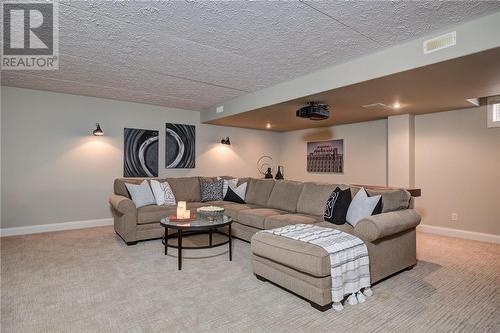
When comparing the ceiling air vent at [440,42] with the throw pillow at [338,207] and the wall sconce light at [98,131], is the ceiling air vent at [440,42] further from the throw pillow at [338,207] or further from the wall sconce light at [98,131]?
the wall sconce light at [98,131]

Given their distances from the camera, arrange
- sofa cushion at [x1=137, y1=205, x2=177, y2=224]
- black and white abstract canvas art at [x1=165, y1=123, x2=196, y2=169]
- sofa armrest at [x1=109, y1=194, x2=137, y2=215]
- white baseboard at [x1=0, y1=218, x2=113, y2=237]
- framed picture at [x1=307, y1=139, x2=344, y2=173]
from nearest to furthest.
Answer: sofa armrest at [x1=109, y1=194, x2=137, y2=215]
sofa cushion at [x1=137, y1=205, x2=177, y2=224]
white baseboard at [x1=0, y1=218, x2=113, y2=237]
black and white abstract canvas art at [x1=165, y1=123, x2=196, y2=169]
framed picture at [x1=307, y1=139, x2=344, y2=173]

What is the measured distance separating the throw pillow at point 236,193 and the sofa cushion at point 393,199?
2.36 metres

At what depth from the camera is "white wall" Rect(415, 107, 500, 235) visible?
4.21 metres

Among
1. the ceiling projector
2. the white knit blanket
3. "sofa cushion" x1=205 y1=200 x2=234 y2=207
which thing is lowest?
the white knit blanket

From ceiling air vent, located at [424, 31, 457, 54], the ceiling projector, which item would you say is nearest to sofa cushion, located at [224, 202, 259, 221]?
Answer: the ceiling projector

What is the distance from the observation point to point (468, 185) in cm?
443

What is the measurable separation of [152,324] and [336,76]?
3.11 meters

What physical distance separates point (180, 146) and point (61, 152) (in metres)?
2.12

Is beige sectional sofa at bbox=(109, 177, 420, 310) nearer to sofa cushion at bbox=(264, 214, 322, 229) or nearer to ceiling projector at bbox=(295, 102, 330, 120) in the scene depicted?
sofa cushion at bbox=(264, 214, 322, 229)

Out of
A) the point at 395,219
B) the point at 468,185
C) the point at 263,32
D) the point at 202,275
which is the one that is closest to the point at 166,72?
the point at 263,32

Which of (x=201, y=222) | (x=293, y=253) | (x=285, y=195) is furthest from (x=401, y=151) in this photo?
(x=201, y=222)

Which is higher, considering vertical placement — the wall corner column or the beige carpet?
the wall corner column

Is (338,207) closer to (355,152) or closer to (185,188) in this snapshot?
(185,188)

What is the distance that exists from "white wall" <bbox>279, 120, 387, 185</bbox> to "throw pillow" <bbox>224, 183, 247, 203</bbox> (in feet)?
8.02
